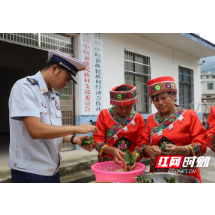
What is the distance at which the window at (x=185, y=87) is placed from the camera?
31.9ft

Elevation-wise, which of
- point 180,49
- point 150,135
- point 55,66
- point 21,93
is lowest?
point 150,135

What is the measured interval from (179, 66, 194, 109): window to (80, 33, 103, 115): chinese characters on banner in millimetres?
5420

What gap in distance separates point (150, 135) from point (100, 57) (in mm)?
4528

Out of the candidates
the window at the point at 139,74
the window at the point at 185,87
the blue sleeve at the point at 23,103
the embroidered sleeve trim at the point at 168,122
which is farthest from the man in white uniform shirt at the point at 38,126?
the window at the point at 185,87

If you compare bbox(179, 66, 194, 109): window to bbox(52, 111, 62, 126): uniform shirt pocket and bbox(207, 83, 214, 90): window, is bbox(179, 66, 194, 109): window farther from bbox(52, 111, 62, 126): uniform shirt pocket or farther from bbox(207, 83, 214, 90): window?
bbox(207, 83, 214, 90): window

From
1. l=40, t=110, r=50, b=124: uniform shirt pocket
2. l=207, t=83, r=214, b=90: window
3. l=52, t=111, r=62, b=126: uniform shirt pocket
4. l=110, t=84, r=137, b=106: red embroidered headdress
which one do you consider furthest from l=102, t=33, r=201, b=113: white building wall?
l=207, t=83, r=214, b=90: window

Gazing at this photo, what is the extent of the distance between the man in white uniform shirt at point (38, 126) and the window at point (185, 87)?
9052 millimetres

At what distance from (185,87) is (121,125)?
9036 millimetres

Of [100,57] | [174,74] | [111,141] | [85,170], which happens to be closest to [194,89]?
[174,74]

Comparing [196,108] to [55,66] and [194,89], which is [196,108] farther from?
[55,66]

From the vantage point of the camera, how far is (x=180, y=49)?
9195 millimetres

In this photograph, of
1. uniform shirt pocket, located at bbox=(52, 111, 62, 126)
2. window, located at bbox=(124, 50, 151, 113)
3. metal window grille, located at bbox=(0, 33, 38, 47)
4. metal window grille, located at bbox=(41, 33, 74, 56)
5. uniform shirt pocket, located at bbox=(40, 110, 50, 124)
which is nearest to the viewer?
uniform shirt pocket, located at bbox=(40, 110, 50, 124)

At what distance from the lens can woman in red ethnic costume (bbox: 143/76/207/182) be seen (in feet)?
5.14
